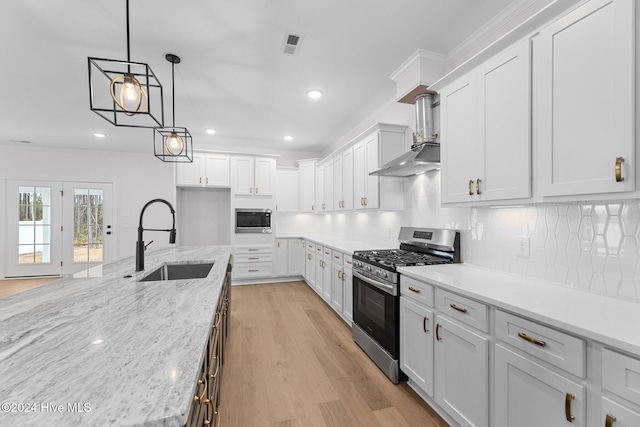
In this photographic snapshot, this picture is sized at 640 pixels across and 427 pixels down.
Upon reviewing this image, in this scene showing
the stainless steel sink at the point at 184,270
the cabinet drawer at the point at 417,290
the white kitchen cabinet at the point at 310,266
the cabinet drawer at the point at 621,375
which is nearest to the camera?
the cabinet drawer at the point at 621,375

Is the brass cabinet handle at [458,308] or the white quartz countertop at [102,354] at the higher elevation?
the white quartz countertop at [102,354]

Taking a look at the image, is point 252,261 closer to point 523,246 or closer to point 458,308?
point 458,308

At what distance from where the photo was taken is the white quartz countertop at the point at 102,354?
564 millimetres

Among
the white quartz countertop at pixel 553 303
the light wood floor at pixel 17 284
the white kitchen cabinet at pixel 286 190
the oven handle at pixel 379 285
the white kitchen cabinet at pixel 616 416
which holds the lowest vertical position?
the light wood floor at pixel 17 284

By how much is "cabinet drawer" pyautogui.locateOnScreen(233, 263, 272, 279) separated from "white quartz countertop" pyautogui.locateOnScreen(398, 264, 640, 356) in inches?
144

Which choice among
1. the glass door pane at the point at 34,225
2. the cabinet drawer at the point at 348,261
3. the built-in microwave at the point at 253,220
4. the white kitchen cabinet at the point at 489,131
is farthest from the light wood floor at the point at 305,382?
the glass door pane at the point at 34,225

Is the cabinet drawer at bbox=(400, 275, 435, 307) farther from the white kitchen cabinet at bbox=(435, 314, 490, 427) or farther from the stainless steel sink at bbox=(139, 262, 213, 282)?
the stainless steel sink at bbox=(139, 262, 213, 282)

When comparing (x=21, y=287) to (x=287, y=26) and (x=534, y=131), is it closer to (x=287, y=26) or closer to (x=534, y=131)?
(x=287, y=26)

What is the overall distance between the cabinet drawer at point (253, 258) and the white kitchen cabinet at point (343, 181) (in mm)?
1709

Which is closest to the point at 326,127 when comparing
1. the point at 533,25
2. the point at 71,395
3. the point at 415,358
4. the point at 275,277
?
the point at 275,277

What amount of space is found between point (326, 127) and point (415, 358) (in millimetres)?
3577

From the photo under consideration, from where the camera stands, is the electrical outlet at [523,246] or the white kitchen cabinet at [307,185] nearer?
the electrical outlet at [523,246]

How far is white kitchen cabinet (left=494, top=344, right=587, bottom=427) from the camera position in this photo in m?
1.09

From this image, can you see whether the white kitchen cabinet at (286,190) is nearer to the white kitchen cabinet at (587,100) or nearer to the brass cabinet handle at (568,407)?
the white kitchen cabinet at (587,100)
